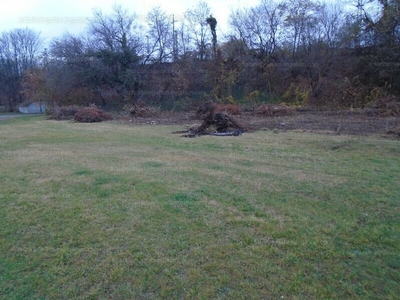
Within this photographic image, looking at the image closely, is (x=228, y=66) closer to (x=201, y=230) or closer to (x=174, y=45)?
(x=174, y=45)

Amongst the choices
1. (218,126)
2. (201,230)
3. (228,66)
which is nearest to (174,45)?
(228,66)

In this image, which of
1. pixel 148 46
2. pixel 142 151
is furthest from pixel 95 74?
pixel 142 151

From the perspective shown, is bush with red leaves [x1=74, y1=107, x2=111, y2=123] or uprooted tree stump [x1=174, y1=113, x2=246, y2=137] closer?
uprooted tree stump [x1=174, y1=113, x2=246, y2=137]

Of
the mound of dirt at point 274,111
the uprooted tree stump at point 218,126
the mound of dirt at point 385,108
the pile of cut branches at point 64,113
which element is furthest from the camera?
the pile of cut branches at point 64,113

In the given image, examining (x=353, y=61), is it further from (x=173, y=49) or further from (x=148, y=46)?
(x=148, y=46)

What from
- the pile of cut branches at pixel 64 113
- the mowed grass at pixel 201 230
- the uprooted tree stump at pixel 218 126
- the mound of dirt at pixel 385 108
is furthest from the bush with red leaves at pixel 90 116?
the mound of dirt at pixel 385 108

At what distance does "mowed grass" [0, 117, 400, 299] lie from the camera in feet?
6.26

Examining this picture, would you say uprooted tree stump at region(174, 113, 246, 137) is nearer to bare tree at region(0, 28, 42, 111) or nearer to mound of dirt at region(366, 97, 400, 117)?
mound of dirt at region(366, 97, 400, 117)

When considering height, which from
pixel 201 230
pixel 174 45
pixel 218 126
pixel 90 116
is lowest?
pixel 201 230

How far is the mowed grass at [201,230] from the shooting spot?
6.26 ft

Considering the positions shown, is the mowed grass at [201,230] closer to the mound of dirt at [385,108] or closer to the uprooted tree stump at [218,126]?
the uprooted tree stump at [218,126]

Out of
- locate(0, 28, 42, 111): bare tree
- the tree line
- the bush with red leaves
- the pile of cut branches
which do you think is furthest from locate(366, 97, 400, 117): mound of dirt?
locate(0, 28, 42, 111): bare tree

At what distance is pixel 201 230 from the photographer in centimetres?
264

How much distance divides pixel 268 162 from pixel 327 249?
122 inches
